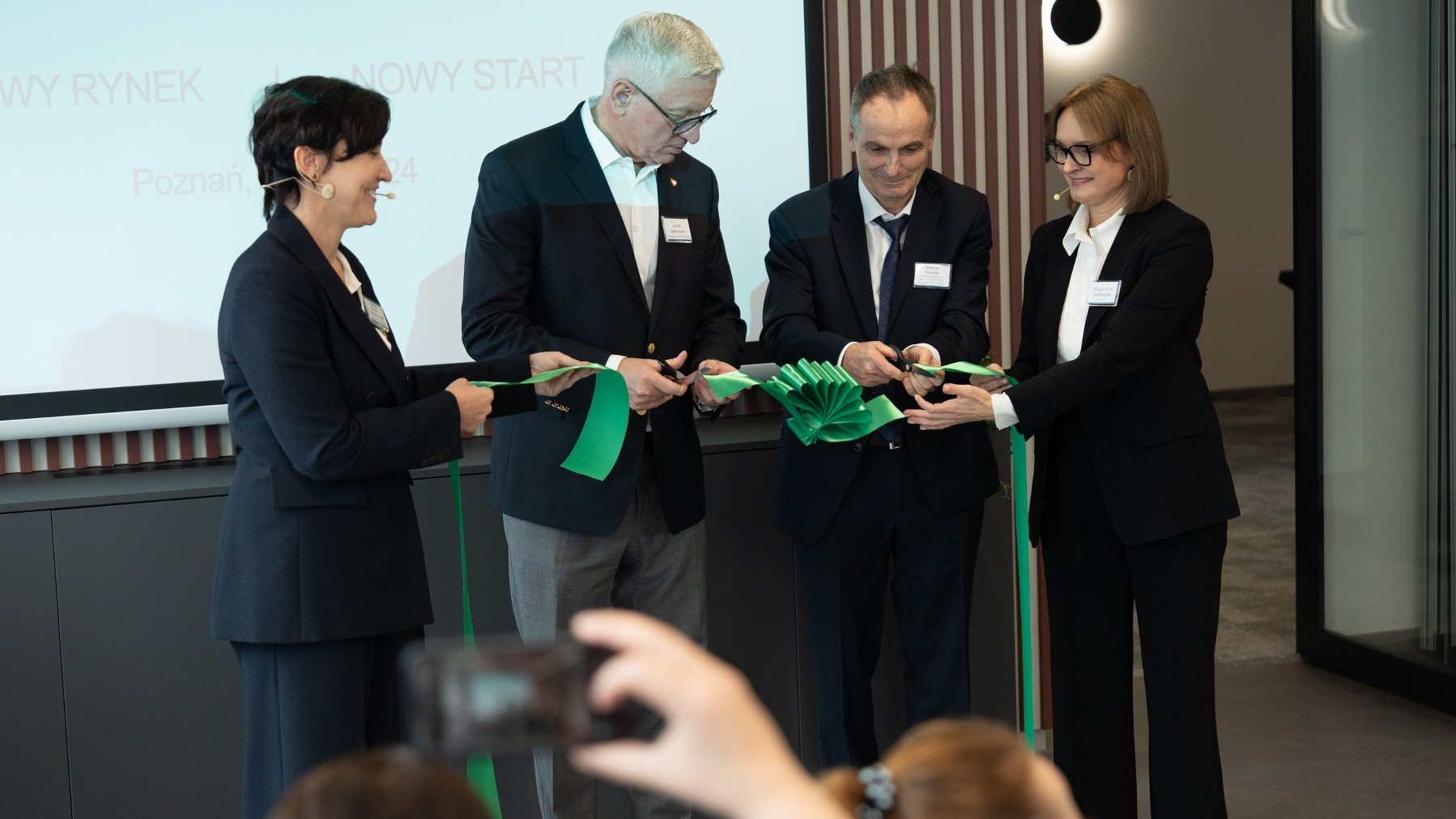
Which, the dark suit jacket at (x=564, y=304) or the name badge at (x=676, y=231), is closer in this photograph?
the dark suit jacket at (x=564, y=304)

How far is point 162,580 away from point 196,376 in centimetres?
66

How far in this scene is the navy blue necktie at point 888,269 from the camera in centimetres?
336

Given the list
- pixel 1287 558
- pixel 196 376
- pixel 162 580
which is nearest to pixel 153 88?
pixel 196 376

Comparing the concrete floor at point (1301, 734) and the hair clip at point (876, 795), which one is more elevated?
the hair clip at point (876, 795)

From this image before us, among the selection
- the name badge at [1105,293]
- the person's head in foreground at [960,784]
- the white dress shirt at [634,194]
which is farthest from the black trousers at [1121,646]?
the person's head in foreground at [960,784]

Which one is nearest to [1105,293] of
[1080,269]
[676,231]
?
[1080,269]

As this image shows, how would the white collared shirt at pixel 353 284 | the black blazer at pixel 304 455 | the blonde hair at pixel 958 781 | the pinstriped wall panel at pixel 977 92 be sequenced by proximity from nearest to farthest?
the blonde hair at pixel 958 781 → the black blazer at pixel 304 455 → the white collared shirt at pixel 353 284 → the pinstriped wall panel at pixel 977 92

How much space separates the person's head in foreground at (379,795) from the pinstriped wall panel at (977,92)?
3.38 metres

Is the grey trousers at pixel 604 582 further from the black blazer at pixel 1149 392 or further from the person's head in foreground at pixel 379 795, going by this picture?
the person's head in foreground at pixel 379 795

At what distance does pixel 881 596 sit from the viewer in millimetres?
3459

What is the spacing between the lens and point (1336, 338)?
5191 millimetres

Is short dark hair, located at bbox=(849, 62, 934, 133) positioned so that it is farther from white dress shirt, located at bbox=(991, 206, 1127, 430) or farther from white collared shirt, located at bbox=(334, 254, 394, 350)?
white collared shirt, located at bbox=(334, 254, 394, 350)

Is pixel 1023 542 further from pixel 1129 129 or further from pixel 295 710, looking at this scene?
pixel 295 710

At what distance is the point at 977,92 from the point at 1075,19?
7.32 metres
